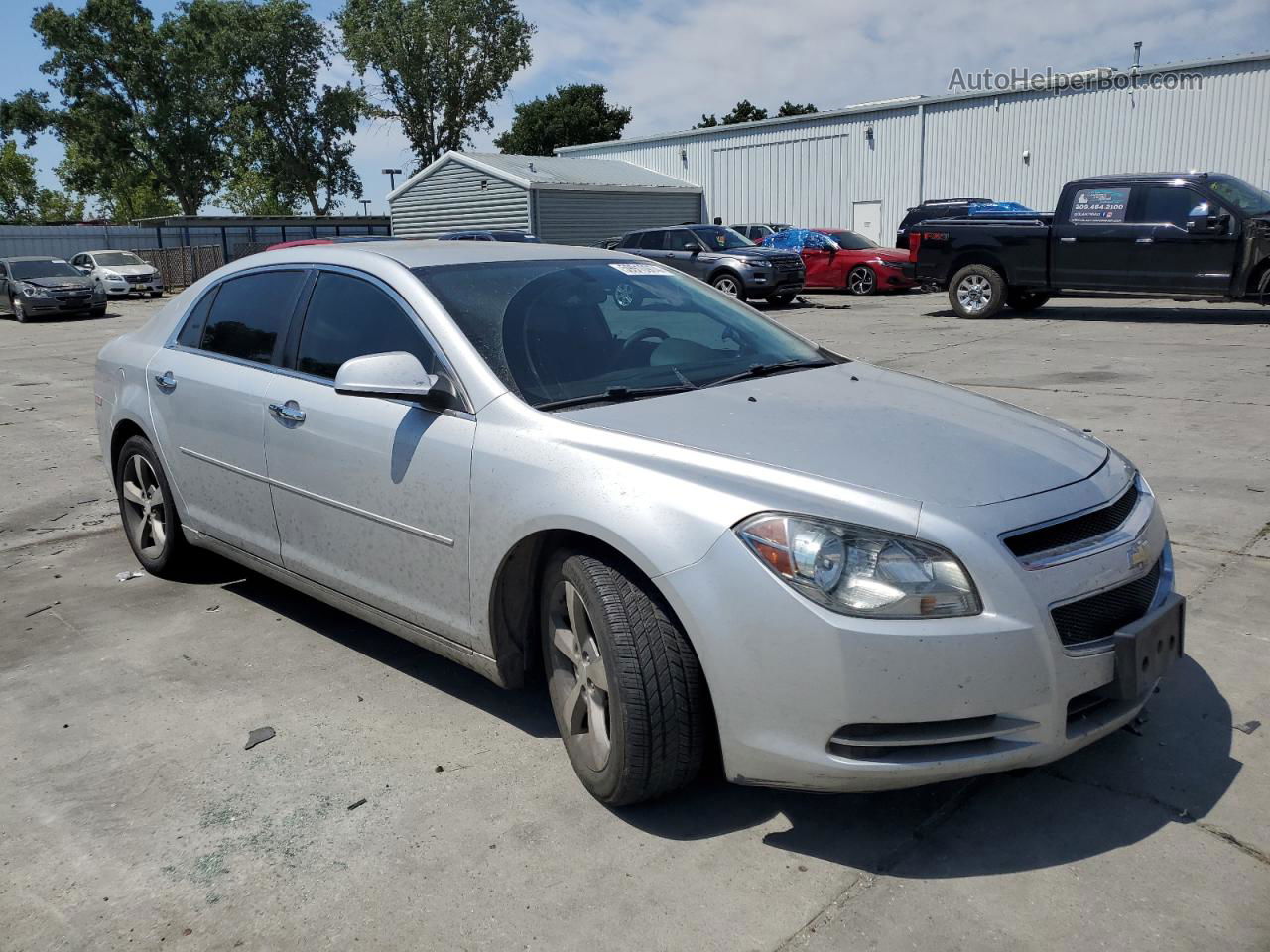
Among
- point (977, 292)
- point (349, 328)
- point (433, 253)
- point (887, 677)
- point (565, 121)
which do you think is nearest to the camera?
point (887, 677)

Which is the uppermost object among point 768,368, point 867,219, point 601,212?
point 601,212

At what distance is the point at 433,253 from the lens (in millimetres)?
4020

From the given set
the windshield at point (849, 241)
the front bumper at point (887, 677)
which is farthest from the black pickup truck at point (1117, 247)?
the front bumper at point (887, 677)

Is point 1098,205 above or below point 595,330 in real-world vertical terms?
above

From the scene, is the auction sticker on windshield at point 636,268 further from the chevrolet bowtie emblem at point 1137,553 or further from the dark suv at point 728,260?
the dark suv at point 728,260

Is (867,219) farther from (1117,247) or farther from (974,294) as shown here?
(1117,247)

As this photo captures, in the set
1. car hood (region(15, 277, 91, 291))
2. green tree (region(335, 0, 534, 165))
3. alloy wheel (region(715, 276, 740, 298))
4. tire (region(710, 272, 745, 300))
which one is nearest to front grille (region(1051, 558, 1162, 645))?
tire (region(710, 272, 745, 300))

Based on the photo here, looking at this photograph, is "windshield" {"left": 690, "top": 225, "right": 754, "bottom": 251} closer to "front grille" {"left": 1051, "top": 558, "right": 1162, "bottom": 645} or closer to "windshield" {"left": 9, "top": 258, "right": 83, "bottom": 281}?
"windshield" {"left": 9, "top": 258, "right": 83, "bottom": 281}

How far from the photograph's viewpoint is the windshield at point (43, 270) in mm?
25078

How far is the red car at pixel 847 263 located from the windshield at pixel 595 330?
65.7ft

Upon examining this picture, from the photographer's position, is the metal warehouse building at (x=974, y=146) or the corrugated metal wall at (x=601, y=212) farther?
the corrugated metal wall at (x=601, y=212)

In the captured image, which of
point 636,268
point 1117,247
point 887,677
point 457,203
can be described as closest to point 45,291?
point 457,203

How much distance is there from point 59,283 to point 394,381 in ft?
81.7

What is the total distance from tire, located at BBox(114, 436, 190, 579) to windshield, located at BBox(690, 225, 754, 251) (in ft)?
55.7
